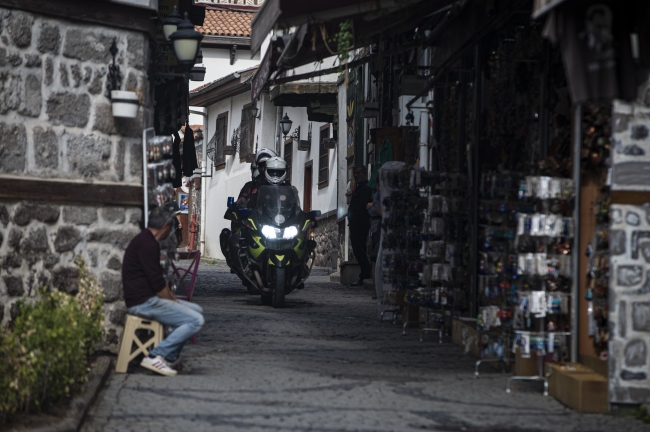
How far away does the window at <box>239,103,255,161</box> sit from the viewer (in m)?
36.7

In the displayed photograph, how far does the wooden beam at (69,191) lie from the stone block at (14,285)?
678 mm

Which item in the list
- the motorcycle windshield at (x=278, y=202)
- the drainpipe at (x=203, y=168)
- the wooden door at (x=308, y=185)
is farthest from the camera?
the drainpipe at (x=203, y=168)

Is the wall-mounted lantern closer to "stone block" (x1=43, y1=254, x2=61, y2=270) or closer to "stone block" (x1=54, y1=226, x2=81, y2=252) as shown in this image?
"stone block" (x1=54, y1=226, x2=81, y2=252)

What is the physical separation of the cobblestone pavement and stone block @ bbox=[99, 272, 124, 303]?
68cm

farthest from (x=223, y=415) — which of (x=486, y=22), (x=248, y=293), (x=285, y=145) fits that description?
(x=285, y=145)

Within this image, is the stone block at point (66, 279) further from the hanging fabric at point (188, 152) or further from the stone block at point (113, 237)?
the hanging fabric at point (188, 152)

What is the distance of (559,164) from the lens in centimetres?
895

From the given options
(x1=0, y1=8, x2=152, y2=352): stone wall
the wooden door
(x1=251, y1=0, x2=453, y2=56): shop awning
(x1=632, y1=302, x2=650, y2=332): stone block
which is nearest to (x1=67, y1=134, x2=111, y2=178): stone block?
(x1=0, y1=8, x2=152, y2=352): stone wall

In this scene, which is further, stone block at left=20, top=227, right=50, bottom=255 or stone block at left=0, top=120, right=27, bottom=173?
stone block at left=20, top=227, right=50, bottom=255

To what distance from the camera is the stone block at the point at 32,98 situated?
967 centimetres

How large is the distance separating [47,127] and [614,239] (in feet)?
16.0

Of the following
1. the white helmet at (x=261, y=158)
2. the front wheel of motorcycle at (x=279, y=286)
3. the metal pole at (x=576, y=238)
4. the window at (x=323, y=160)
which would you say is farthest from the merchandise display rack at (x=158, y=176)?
the window at (x=323, y=160)

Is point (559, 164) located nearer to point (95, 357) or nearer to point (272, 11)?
point (272, 11)

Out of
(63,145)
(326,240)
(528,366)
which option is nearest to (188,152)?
(63,145)
